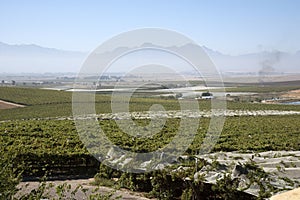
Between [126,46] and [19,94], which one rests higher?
[126,46]

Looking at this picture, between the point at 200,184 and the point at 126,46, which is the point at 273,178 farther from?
the point at 126,46

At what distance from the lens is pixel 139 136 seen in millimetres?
17953

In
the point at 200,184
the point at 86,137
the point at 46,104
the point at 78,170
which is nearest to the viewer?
the point at 200,184

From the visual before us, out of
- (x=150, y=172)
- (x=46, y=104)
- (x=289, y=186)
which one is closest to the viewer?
(x=289, y=186)

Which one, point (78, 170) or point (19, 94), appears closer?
point (78, 170)

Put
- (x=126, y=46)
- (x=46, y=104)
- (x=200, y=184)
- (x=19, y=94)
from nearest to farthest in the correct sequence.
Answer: (x=200, y=184)
(x=126, y=46)
(x=46, y=104)
(x=19, y=94)

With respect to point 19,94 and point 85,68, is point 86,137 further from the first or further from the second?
point 19,94

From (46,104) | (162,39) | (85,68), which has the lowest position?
(46,104)

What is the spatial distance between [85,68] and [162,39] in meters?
2.06

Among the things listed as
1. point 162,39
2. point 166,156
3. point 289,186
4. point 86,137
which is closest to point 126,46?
point 162,39

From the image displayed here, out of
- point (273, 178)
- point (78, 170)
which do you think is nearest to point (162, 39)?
point (273, 178)

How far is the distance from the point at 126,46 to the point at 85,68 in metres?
1.17

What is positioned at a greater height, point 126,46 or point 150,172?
point 126,46

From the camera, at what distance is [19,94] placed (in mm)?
64500
